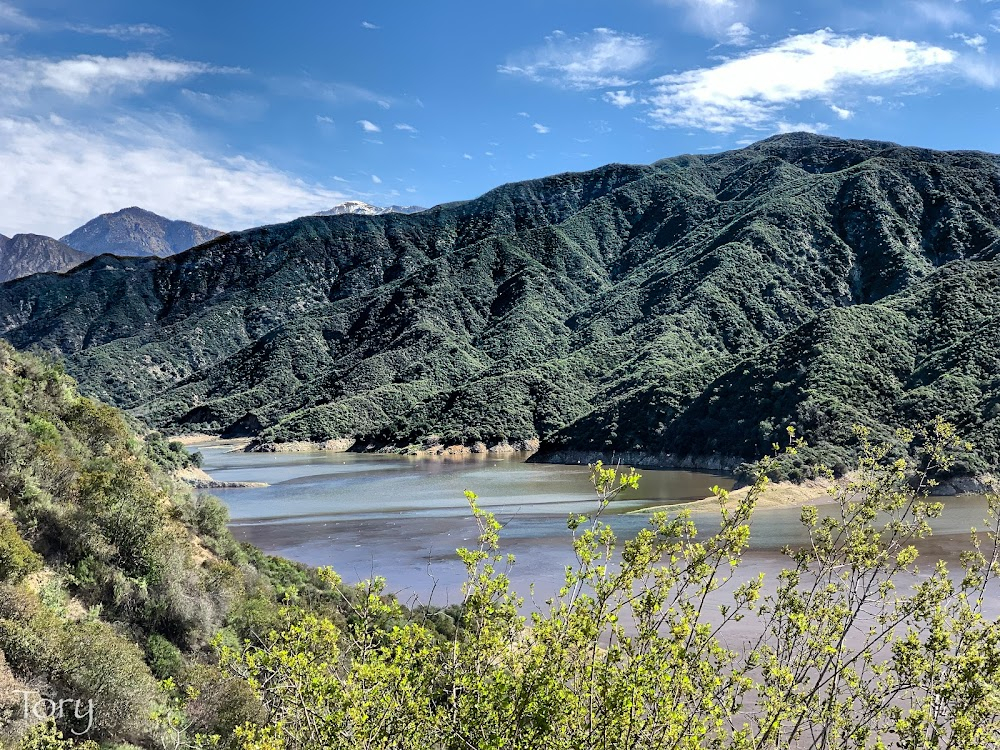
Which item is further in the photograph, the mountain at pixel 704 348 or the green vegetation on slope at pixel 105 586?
the mountain at pixel 704 348

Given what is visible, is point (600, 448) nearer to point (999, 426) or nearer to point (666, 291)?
point (999, 426)

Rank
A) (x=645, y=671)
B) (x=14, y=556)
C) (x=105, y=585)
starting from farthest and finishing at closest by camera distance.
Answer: (x=105, y=585), (x=14, y=556), (x=645, y=671)

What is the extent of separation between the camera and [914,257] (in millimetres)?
148875

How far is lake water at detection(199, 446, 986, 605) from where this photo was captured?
39.7 metres

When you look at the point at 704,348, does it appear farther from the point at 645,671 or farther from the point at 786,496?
the point at 645,671

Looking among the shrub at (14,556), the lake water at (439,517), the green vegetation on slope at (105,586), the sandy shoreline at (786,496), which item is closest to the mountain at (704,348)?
the sandy shoreline at (786,496)

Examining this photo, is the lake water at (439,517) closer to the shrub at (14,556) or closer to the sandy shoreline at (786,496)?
the sandy shoreline at (786,496)

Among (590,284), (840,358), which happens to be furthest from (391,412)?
(840,358)

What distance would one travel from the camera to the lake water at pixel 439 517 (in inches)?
1563

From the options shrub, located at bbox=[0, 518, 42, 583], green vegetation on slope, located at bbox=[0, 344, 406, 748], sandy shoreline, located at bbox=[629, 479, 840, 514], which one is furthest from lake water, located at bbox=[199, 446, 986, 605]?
shrub, located at bbox=[0, 518, 42, 583]

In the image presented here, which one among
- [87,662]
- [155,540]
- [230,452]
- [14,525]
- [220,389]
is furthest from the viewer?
[220,389]

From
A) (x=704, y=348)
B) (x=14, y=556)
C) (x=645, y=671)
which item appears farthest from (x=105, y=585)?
(x=704, y=348)

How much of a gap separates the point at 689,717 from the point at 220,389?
195 meters

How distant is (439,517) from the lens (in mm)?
56812
